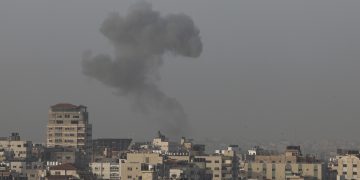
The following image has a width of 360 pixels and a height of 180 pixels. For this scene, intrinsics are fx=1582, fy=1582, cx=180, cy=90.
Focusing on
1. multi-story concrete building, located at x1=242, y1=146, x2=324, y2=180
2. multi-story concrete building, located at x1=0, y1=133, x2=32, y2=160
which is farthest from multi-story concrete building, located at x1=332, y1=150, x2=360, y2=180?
multi-story concrete building, located at x1=0, y1=133, x2=32, y2=160

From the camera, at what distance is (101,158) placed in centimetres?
18300

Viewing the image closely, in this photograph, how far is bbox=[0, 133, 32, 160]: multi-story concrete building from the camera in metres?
185

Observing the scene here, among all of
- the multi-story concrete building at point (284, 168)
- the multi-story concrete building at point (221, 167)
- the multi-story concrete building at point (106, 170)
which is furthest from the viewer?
the multi-story concrete building at point (221, 167)

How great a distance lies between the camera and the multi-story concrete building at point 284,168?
172 m

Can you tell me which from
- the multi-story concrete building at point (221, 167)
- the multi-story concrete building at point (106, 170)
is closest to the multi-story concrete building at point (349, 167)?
the multi-story concrete building at point (221, 167)

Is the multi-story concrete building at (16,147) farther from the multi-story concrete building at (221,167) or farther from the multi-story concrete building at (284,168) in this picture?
the multi-story concrete building at (284,168)

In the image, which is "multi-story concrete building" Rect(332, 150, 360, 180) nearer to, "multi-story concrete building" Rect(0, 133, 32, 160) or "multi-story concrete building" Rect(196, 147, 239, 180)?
"multi-story concrete building" Rect(196, 147, 239, 180)

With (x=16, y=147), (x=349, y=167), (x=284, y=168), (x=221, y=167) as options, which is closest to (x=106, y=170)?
(x=221, y=167)

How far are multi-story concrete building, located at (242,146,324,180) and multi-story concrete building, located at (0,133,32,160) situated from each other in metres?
26.0

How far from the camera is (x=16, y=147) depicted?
190000mm

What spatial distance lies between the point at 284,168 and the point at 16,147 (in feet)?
116

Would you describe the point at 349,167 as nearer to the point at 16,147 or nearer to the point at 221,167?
the point at 221,167

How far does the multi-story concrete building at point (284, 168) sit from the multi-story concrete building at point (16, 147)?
26.0 metres

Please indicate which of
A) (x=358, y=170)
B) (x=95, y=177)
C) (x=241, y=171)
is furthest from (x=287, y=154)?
(x=95, y=177)
